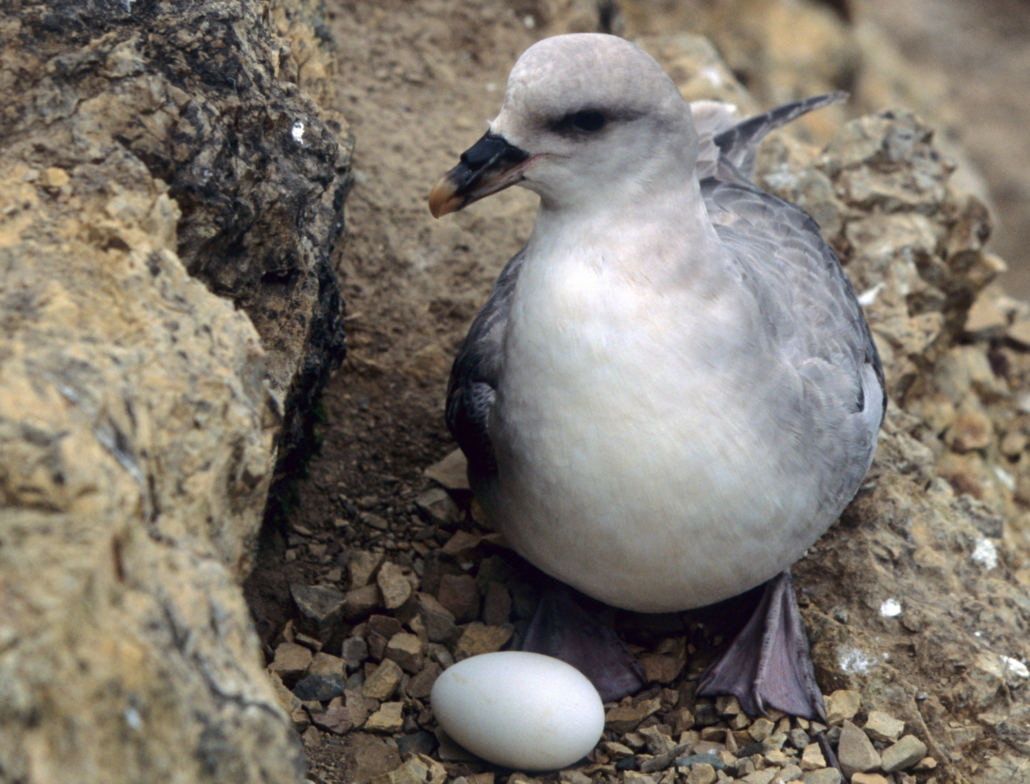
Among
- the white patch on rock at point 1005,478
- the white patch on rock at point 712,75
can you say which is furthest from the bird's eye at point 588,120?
the white patch on rock at point 712,75

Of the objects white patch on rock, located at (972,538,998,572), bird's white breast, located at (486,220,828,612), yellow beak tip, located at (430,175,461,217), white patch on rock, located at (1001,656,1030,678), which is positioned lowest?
white patch on rock, located at (972,538,998,572)

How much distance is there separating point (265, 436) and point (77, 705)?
60 cm

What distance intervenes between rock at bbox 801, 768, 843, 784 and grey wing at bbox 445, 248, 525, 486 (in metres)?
1.09

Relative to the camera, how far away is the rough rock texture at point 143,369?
1476mm

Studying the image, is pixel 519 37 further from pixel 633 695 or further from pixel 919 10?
pixel 919 10

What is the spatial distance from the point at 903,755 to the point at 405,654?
4.24ft

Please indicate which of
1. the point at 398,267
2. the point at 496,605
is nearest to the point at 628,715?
→ the point at 496,605

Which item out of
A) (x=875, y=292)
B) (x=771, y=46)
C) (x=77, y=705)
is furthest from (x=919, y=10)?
(x=77, y=705)

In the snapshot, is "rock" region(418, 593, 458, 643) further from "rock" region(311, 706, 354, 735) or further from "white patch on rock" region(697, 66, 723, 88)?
"white patch on rock" region(697, 66, 723, 88)

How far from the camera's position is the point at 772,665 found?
298cm

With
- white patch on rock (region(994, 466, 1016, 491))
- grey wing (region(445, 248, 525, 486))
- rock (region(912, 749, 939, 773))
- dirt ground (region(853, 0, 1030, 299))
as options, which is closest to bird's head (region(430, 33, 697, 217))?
grey wing (region(445, 248, 525, 486))

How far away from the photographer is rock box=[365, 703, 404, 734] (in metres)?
2.76

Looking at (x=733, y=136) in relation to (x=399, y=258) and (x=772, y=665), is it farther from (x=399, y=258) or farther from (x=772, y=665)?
(x=772, y=665)

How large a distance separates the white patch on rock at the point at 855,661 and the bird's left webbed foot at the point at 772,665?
91 mm
